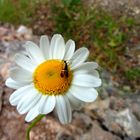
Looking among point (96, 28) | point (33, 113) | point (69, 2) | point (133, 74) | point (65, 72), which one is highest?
point (65, 72)

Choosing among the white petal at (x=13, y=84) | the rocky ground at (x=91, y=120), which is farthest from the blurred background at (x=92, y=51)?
the white petal at (x=13, y=84)

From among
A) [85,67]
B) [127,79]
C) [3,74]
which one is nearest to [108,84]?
[127,79]

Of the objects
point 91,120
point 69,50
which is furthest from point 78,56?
point 91,120

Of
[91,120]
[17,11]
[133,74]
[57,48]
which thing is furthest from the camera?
[17,11]

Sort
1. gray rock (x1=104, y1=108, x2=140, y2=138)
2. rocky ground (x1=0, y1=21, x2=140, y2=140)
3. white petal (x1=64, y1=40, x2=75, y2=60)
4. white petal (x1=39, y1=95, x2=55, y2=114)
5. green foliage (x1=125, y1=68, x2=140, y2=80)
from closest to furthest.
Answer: white petal (x1=39, y1=95, x2=55, y2=114), white petal (x1=64, y1=40, x2=75, y2=60), rocky ground (x1=0, y1=21, x2=140, y2=140), gray rock (x1=104, y1=108, x2=140, y2=138), green foliage (x1=125, y1=68, x2=140, y2=80)

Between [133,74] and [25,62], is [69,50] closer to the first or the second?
[25,62]

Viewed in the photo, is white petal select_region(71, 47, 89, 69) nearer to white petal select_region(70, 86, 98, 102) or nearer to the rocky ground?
white petal select_region(70, 86, 98, 102)

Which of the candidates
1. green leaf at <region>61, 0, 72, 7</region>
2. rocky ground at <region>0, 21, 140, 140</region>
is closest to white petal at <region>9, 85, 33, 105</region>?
rocky ground at <region>0, 21, 140, 140</region>
